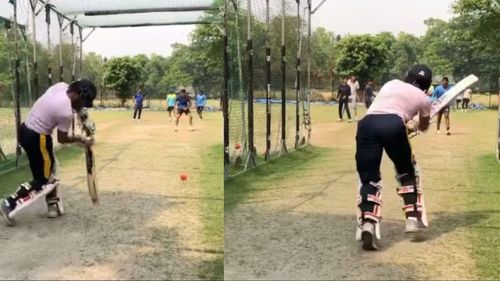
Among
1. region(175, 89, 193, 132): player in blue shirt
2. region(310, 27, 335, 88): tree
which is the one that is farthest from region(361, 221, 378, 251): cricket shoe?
region(175, 89, 193, 132): player in blue shirt

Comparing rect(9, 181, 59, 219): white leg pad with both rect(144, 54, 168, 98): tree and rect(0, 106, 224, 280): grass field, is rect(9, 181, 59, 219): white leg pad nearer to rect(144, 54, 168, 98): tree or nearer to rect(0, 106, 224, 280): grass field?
rect(0, 106, 224, 280): grass field

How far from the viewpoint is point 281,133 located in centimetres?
995

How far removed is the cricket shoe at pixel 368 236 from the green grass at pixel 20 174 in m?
4.39

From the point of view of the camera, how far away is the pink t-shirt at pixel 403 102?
4.61 metres

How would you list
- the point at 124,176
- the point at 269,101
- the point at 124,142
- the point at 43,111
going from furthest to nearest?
the point at 124,142
the point at 269,101
the point at 124,176
the point at 43,111

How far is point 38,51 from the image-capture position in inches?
310

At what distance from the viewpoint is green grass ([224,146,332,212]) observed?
254 inches

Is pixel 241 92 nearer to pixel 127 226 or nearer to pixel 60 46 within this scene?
pixel 60 46

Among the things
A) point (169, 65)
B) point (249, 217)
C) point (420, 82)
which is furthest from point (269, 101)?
point (169, 65)

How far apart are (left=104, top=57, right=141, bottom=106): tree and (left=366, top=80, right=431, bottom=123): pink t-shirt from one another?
1227 cm

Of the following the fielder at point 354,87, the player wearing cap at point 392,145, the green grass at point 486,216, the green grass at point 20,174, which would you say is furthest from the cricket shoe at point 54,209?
the fielder at point 354,87

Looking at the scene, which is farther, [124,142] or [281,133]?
[124,142]

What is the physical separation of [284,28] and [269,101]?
4.90ft

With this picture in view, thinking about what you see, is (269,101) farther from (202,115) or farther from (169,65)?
(169,65)
